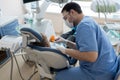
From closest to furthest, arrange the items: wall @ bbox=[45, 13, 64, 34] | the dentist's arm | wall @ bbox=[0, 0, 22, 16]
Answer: the dentist's arm < wall @ bbox=[0, 0, 22, 16] < wall @ bbox=[45, 13, 64, 34]

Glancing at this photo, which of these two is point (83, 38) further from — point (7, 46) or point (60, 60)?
point (7, 46)

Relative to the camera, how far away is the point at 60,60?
54.7 inches

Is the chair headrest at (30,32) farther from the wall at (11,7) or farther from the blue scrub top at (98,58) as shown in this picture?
the wall at (11,7)

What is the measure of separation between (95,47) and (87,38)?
0.31ft

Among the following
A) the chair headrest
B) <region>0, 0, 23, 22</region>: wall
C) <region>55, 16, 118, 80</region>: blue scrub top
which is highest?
<region>0, 0, 23, 22</region>: wall

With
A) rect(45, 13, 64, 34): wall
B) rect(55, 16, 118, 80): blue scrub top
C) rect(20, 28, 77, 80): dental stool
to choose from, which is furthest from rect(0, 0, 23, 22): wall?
rect(55, 16, 118, 80): blue scrub top

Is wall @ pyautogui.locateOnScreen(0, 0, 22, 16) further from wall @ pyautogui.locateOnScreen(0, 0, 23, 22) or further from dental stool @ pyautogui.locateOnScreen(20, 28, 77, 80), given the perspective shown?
dental stool @ pyautogui.locateOnScreen(20, 28, 77, 80)

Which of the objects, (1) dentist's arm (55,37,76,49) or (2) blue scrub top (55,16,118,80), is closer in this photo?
(2) blue scrub top (55,16,118,80)

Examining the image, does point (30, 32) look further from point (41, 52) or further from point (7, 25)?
point (7, 25)

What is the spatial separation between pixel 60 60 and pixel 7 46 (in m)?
0.64

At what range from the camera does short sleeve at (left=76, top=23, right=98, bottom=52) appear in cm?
132

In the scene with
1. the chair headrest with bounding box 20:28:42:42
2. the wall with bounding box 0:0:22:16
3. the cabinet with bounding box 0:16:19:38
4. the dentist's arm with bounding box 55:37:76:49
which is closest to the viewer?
the chair headrest with bounding box 20:28:42:42

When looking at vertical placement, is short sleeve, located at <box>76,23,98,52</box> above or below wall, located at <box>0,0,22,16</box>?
below

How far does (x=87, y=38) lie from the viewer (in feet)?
4.36
